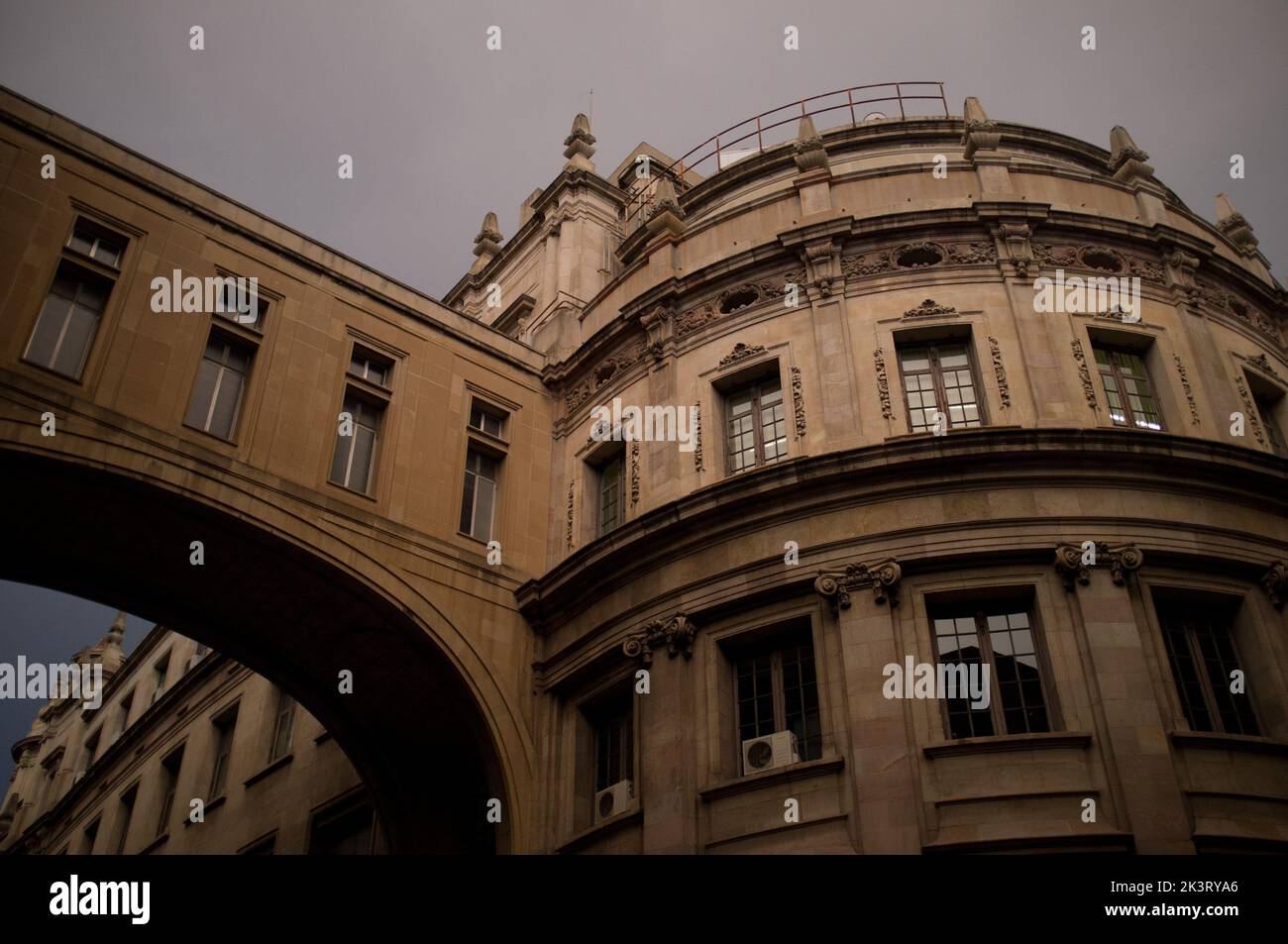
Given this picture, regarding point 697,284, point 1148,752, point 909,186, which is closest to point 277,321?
point 697,284

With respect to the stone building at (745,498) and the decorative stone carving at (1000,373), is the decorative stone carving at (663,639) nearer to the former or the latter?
the stone building at (745,498)

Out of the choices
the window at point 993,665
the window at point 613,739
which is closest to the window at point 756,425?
the window at point 993,665

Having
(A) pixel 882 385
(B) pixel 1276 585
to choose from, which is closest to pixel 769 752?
(A) pixel 882 385

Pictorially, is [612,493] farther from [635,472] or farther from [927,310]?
[927,310]

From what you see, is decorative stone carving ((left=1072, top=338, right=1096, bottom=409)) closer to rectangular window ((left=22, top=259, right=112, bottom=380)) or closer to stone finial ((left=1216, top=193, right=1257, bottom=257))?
stone finial ((left=1216, top=193, right=1257, bottom=257))

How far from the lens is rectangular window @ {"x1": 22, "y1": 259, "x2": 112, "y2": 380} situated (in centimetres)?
1919

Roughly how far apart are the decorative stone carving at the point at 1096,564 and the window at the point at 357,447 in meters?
12.5

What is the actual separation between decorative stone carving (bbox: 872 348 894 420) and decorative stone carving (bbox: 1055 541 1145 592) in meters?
3.97

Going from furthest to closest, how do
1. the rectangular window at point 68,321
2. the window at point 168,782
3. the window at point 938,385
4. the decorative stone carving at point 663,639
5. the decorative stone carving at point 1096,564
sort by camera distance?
the window at point 168,782, the window at point 938,385, the decorative stone carving at point 663,639, the rectangular window at point 68,321, the decorative stone carving at point 1096,564

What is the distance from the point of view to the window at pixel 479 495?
→ 79.0 ft

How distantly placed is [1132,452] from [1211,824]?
5935 millimetres

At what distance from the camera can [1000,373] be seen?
2097 centimetres

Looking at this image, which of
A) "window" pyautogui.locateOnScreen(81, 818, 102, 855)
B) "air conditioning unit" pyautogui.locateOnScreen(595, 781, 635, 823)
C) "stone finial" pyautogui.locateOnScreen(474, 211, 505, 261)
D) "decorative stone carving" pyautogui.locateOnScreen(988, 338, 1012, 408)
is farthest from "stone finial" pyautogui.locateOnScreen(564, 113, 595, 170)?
"window" pyautogui.locateOnScreen(81, 818, 102, 855)

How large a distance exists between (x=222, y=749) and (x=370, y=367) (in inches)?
681
